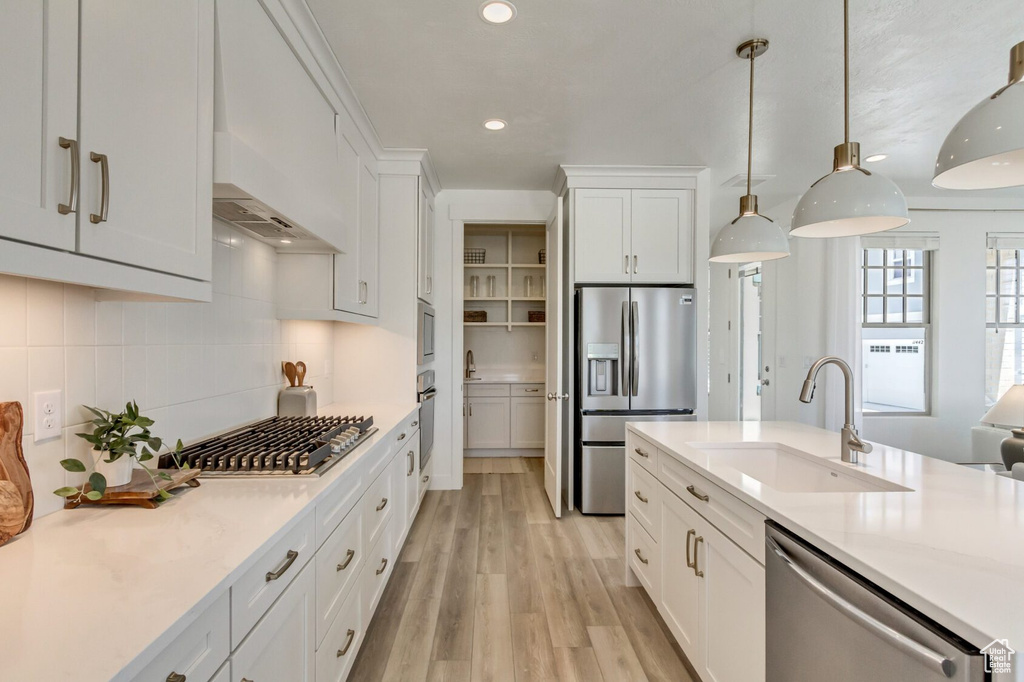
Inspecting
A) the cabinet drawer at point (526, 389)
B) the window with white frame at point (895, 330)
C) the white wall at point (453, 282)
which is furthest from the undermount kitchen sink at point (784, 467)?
the window with white frame at point (895, 330)

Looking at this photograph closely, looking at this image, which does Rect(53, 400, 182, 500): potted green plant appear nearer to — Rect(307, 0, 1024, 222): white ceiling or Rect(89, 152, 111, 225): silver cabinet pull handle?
Rect(89, 152, 111, 225): silver cabinet pull handle

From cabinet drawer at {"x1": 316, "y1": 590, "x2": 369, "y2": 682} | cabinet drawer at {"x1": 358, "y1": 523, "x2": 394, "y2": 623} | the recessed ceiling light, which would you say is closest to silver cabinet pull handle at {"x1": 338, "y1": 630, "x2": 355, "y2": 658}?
cabinet drawer at {"x1": 316, "y1": 590, "x2": 369, "y2": 682}

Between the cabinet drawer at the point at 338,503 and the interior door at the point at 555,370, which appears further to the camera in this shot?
the interior door at the point at 555,370

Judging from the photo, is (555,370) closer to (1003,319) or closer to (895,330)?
(895,330)

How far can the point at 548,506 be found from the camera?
3660mm

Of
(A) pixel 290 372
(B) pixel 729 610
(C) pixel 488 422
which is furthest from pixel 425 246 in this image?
(B) pixel 729 610

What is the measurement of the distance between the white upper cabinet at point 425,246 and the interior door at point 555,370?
0.96 metres

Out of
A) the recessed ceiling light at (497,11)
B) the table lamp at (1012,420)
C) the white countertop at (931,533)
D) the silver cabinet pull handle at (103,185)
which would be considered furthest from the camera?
the table lamp at (1012,420)

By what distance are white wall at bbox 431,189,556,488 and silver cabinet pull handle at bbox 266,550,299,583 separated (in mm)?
2796

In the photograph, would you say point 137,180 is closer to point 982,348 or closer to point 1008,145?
point 1008,145

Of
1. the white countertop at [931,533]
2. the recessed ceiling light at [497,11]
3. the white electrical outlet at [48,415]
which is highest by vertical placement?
the recessed ceiling light at [497,11]

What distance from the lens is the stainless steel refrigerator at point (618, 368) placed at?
3498mm

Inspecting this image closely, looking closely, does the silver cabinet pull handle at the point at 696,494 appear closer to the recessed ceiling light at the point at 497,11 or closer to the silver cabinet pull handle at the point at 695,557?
the silver cabinet pull handle at the point at 695,557

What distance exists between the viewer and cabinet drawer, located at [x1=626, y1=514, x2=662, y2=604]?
6.77 ft
